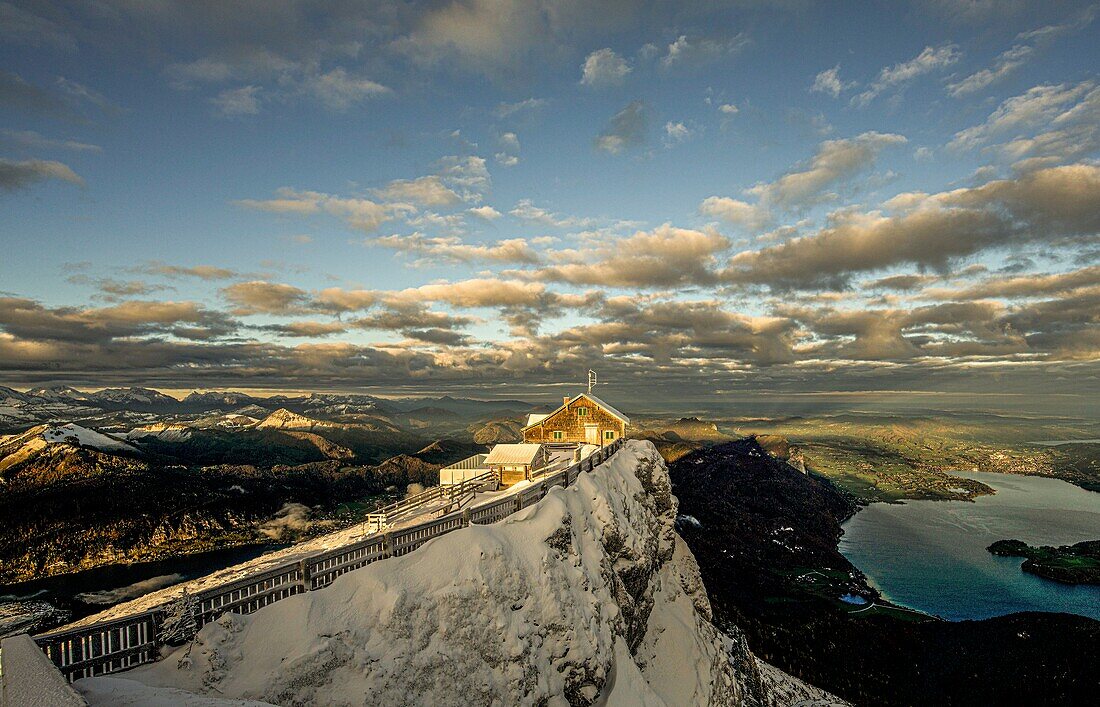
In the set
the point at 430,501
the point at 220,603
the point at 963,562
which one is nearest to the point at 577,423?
A: the point at 430,501

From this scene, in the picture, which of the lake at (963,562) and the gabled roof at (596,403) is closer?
the gabled roof at (596,403)

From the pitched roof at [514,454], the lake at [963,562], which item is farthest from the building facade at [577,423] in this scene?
the lake at [963,562]

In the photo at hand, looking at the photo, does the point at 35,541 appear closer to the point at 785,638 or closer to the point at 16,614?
the point at 16,614

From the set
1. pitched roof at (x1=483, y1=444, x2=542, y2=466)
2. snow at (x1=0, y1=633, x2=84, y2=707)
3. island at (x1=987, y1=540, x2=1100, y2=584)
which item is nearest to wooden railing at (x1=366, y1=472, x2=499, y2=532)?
pitched roof at (x1=483, y1=444, x2=542, y2=466)

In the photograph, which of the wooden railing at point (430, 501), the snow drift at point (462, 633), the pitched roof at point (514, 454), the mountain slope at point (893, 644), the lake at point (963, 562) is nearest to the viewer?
the snow drift at point (462, 633)

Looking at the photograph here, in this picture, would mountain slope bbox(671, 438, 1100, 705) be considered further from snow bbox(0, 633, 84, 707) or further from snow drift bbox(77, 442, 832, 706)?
snow bbox(0, 633, 84, 707)

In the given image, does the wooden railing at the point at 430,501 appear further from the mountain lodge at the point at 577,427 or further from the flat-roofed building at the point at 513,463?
the mountain lodge at the point at 577,427
